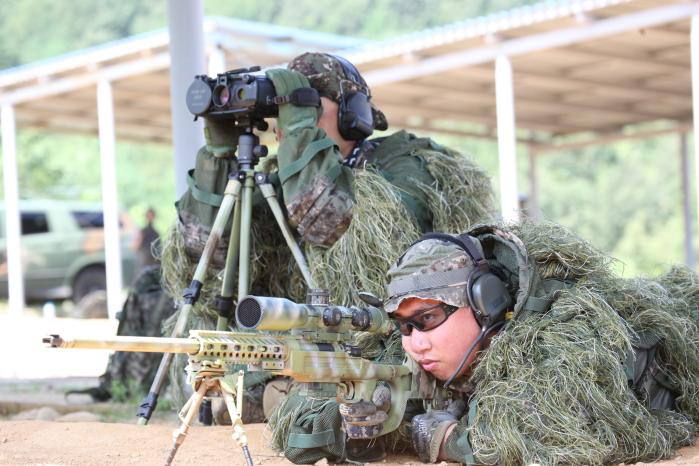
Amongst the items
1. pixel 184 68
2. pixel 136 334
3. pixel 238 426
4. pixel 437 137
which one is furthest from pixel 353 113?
pixel 437 137

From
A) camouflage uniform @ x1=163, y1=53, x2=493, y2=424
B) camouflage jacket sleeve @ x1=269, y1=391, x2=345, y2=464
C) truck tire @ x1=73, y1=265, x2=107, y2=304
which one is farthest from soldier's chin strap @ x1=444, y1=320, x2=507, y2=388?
truck tire @ x1=73, y1=265, x2=107, y2=304

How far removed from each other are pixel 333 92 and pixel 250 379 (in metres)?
1.37

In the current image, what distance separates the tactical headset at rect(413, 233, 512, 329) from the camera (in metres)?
3.65

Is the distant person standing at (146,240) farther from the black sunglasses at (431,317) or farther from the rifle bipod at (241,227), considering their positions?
the black sunglasses at (431,317)

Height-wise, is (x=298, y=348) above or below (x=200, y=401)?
above

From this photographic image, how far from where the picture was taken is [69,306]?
19.1m

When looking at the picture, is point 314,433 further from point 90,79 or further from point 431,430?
point 90,79

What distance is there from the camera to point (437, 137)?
32.8 metres

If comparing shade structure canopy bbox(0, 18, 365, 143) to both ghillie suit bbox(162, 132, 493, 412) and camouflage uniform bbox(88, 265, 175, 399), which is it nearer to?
camouflage uniform bbox(88, 265, 175, 399)

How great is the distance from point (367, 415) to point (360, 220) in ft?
4.25

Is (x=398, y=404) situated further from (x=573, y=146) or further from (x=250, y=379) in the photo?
(x=573, y=146)

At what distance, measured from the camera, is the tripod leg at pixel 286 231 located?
4.68 m

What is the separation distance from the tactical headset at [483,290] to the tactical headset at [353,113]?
1288 millimetres

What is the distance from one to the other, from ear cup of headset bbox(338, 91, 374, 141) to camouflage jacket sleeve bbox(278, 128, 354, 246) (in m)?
0.25
